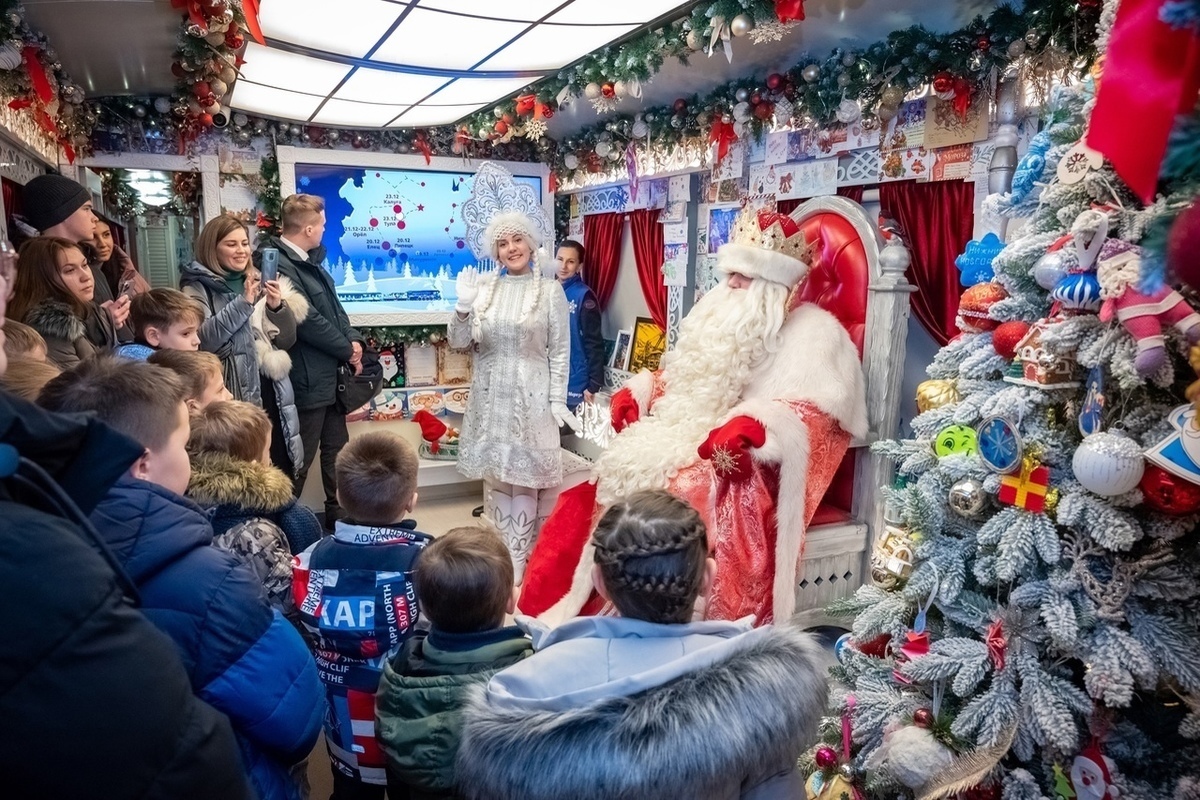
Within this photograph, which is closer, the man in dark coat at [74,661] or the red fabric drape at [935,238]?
the man in dark coat at [74,661]

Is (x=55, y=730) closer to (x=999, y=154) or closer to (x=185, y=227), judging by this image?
(x=999, y=154)

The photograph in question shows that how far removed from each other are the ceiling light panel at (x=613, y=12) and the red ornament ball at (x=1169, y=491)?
2.34 metres

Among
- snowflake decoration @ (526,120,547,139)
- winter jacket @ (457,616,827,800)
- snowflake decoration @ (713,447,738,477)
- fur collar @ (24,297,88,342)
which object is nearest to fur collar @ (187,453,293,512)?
winter jacket @ (457,616,827,800)

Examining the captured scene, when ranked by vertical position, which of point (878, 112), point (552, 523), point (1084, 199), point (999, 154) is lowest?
point (552, 523)

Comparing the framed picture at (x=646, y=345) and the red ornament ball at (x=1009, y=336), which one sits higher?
the red ornament ball at (x=1009, y=336)

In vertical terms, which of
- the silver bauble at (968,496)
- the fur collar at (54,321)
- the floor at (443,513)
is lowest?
the floor at (443,513)

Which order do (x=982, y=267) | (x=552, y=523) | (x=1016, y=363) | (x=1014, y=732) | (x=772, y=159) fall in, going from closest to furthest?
1. (x=1014, y=732)
2. (x=1016, y=363)
3. (x=982, y=267)
4. (x=552, y=523)
5. (x=772, y=159)

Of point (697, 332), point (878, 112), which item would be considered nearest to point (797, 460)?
point (697, 332)

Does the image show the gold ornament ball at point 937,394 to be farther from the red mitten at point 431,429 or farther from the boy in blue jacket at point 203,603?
the red mitten at point 431,429

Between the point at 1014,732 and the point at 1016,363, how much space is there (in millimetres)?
836

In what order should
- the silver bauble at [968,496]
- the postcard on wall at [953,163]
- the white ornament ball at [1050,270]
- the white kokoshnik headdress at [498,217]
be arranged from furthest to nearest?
the white kokoshnik headdress at [498,217] < the postcard on wall at [953,163] < the silver bauble at [968,496] < the white ornament ball at [1050,270]

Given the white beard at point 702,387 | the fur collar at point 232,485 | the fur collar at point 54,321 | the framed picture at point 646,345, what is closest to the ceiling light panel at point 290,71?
the fur collar at point 54,321

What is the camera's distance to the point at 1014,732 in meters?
1.60

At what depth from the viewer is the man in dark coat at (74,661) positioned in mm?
612
